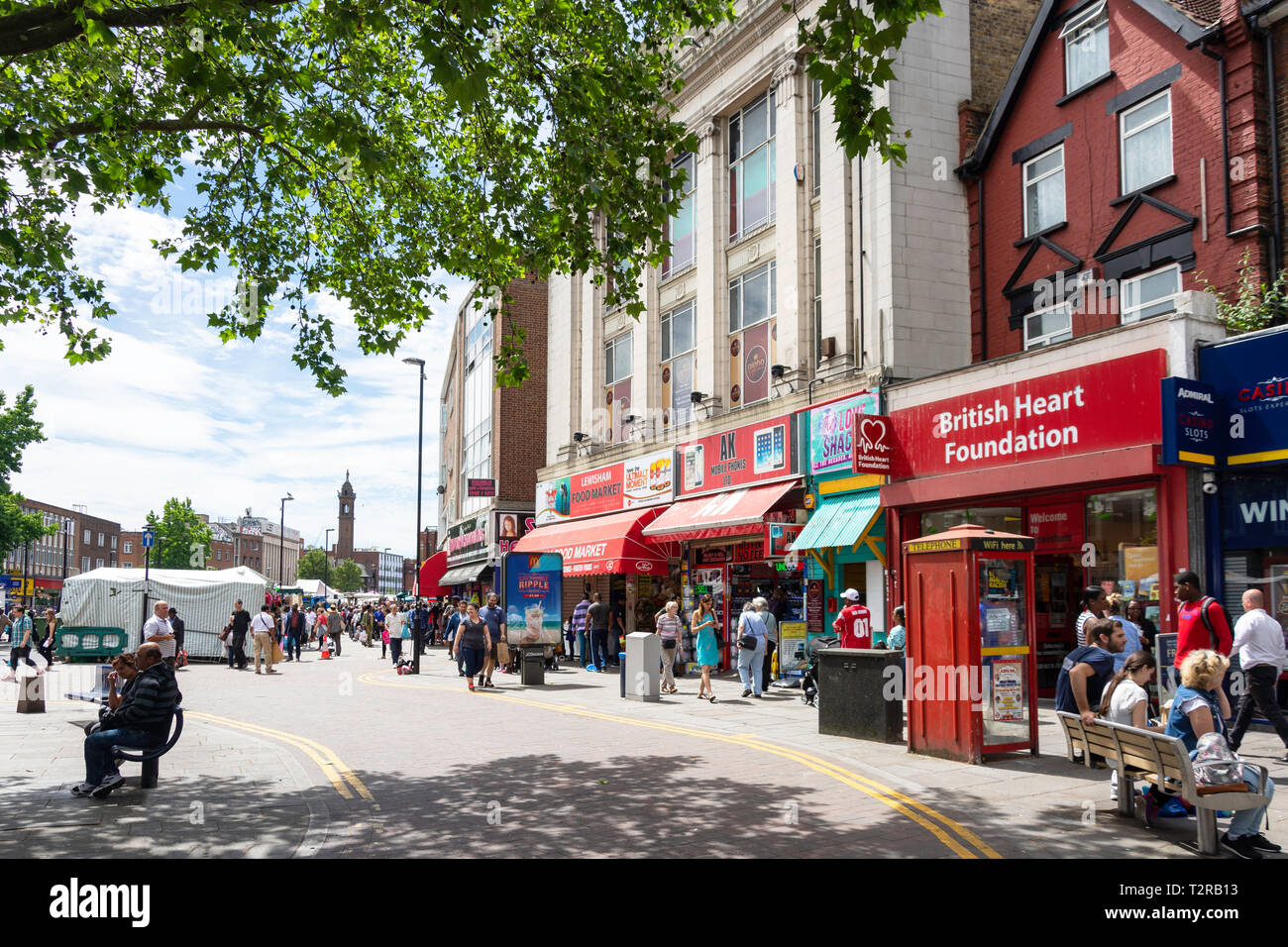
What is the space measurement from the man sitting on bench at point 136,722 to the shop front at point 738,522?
40.1 ft

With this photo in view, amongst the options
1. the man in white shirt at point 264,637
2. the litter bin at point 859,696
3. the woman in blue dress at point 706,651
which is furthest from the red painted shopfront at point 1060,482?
the man in white shirt at point 264,637

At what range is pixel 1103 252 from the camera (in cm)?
1603

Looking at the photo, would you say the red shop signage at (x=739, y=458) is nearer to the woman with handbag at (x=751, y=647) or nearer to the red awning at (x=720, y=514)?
the red awning at (x=720, y=514)

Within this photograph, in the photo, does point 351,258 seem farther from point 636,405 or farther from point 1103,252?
point 636,405

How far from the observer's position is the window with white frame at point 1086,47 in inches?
654

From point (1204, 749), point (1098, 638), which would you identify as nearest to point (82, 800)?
point (1204, 749)

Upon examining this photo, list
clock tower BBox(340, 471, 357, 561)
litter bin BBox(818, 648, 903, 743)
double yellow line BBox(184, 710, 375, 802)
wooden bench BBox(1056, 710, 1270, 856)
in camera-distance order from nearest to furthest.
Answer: wooden bench BBox(1056, 710, 1270, 856)
double yellow line BBox(184, 710, 375, 802)
litter bin BBox(818, 648, 903, 743)
clock tower BBox(340, 471, 357, 561)

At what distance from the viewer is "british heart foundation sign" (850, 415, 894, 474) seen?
1745 cm

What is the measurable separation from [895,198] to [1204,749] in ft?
46.3

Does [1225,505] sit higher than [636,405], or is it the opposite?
[636,405]

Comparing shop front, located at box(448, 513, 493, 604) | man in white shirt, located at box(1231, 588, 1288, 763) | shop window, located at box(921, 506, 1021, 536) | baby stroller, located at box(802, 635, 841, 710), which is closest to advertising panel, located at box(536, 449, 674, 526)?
shop front, located at box(448, 513, 493, 604)

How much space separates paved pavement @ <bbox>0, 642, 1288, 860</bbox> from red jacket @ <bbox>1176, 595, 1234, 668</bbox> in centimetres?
121

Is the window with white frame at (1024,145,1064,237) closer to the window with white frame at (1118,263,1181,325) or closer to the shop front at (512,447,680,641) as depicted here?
the window with white frame at (1118,263,1181,325)

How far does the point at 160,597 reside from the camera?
2939cm
